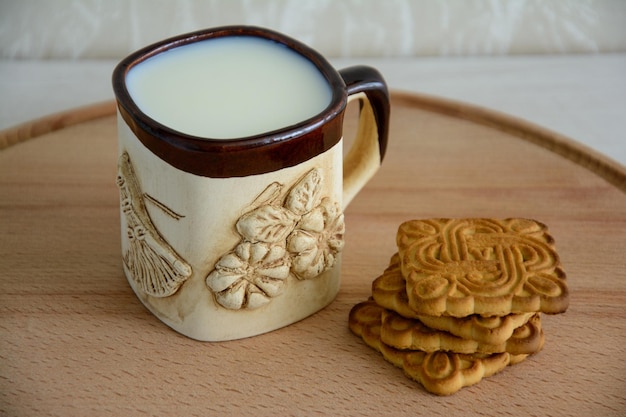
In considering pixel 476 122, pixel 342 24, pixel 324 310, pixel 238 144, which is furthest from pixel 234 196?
pixel 342 24

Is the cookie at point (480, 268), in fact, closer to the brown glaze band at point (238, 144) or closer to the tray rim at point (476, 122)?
the brown glaze band at point (238, 144)

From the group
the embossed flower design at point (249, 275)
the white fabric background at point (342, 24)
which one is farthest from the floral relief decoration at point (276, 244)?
the white fabric background at point (342, 24)

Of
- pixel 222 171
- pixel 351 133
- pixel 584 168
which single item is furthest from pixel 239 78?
pixel 584 168

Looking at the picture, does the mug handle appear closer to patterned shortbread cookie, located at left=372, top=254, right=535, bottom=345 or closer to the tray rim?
patterned shortbread cookie, located at left=372, top=254, right=535, bottom=345

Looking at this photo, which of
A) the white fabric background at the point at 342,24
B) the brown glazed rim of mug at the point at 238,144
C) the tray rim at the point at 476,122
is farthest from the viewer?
the white fabric background at the point at 342,24

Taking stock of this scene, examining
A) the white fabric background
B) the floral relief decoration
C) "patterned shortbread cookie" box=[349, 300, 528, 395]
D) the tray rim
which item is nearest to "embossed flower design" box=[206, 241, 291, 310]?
the floral relief decoration

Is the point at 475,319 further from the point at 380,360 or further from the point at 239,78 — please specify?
the point at 239,78

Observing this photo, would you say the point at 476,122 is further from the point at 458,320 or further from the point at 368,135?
the point at 458,320
